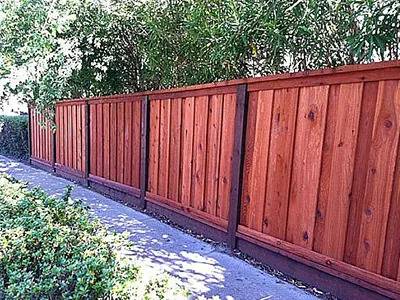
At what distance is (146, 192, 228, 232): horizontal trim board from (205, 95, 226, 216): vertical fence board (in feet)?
0.25

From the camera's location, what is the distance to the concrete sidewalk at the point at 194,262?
2.33 meters

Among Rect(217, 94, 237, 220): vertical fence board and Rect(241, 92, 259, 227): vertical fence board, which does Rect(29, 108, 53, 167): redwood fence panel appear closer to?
Rect(217, 94, 237, 220): vertical fence board

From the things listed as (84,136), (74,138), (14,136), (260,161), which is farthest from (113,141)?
(14,136)

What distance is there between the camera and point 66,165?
250 inches

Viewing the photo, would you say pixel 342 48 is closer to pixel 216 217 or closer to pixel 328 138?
pixel 328 138

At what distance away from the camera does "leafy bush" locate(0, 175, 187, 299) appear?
1.32 m

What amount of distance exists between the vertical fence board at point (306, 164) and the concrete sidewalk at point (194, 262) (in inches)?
15.5

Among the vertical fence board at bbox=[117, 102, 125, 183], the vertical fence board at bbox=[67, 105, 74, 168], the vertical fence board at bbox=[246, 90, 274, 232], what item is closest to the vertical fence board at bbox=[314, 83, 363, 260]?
the vertical fence board at bbox=[246, 90, 274, 232]

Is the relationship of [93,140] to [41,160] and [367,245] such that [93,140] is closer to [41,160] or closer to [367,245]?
[41,160]

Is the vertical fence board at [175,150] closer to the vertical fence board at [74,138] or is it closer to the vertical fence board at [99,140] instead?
the vertical fence board at [99,140]

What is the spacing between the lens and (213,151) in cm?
321

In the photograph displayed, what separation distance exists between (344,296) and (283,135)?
1.18m

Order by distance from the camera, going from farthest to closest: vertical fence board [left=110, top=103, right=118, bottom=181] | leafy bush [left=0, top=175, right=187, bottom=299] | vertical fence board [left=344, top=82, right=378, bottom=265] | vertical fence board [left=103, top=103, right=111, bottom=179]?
vertical fence board [left=103, top=103, right=111, bottom=179] → vertical fence board [left=110, top=103, right=118, bottom=181] → vertical fence board [left=344, top=82, right=378, bottom=265] → leafy bush [left=0, top=175, right=187, bottom=299]

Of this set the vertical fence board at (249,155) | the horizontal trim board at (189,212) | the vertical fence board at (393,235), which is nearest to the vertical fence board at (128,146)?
the horizontal trim board at (189,212)
